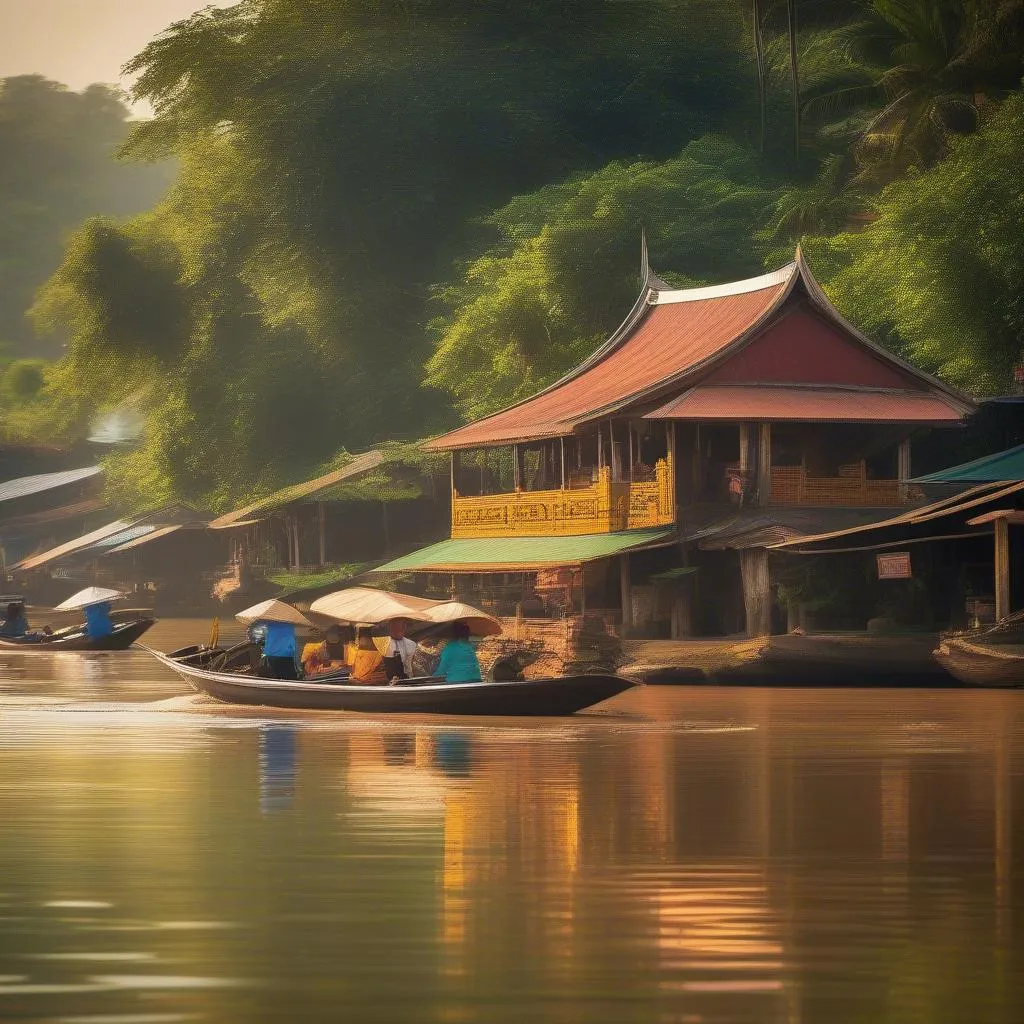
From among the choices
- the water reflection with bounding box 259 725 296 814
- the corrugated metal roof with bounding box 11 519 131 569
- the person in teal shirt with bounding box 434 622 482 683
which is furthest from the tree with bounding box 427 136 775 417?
the water reflection with bounding box 259 725 296 814

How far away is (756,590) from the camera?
31969mm

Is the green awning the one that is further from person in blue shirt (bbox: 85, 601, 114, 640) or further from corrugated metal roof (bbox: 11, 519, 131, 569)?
corrugated metal roof (bbox: 11, 519, 131, 569)

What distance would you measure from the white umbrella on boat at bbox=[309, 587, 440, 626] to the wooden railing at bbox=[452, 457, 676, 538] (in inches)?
289

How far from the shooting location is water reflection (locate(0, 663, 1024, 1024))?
8570 mm

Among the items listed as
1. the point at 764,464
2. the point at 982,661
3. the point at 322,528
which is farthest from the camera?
the point at 322,528

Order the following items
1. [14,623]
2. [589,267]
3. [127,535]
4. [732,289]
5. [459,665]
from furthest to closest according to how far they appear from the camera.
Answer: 1. [127,535]
2. [589,267]
3. [14,623]
4. [732,289]
5. [459,665]

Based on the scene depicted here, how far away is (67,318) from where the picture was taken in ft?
267

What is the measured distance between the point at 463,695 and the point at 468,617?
2.78 metres

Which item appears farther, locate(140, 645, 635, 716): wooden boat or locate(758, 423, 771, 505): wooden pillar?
locate(758, 423, 771, 505): wooden pillar

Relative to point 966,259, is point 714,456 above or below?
below

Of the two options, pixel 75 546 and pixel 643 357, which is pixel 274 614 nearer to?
pixel 643 357

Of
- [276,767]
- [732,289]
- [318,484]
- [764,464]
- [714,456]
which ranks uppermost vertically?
[732,289]

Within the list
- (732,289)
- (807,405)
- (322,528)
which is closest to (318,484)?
(322,528)

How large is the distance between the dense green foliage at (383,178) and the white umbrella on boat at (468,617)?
25.9 meters
